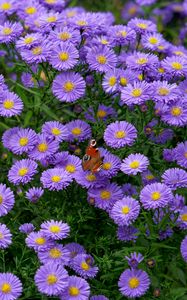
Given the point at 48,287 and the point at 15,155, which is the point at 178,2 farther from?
the point at 48,287

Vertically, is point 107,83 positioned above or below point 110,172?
above

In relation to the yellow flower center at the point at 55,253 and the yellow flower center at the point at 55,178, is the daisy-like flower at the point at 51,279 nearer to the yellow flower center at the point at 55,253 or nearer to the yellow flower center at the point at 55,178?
the yellow flower center at the point at 55,253

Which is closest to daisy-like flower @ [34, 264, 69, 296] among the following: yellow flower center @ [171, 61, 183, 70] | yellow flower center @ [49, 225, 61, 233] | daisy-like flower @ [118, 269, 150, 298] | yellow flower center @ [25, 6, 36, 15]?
yellow flower center @ [49, 225, 61, 233]

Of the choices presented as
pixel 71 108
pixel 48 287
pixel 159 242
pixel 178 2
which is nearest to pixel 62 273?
pixel 48 287

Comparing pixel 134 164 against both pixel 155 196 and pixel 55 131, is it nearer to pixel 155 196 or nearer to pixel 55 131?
pixel 155 196

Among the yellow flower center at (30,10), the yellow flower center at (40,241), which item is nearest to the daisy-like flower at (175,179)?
the yellow flower center at (40,241)

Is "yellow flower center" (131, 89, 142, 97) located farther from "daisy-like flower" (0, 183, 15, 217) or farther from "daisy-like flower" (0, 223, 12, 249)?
"daisy-like flower" (0, 223, 12, 249)
